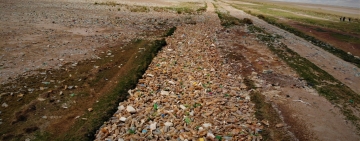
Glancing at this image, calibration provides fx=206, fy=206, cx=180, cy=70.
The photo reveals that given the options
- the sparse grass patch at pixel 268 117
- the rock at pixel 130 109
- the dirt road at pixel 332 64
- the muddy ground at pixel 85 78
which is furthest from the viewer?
the dirt road at pixel 332 64

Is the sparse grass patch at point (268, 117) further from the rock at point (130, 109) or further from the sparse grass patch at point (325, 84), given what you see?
the rock at point (130, 109)

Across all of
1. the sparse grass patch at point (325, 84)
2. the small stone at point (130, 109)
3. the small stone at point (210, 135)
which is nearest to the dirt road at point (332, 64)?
the sparse grass patch at point (325, 84)

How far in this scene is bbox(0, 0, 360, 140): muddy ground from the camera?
22.9 ft

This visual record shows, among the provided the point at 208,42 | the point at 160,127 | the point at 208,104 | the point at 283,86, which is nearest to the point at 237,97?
the point at 208,104

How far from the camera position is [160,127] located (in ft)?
22.2

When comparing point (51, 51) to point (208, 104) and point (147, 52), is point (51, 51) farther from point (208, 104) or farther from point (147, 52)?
point (208, 104)

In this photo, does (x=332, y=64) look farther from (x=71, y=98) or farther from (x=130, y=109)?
(x=71, y=98)

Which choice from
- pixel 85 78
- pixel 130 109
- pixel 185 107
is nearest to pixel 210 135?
pixel 185 107

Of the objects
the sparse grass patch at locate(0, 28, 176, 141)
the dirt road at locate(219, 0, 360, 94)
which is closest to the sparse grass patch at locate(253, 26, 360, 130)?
the dirt road at locate(219, 0, 360, 94)

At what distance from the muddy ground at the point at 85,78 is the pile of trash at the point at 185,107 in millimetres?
989

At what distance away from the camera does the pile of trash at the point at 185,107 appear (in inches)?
258

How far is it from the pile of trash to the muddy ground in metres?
0.99

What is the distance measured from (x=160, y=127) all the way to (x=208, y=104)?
2307 millimetres

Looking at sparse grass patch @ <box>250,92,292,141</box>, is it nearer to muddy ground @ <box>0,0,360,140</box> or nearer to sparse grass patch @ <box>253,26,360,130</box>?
muddy ground @ <box>0,0,360,140</box>
